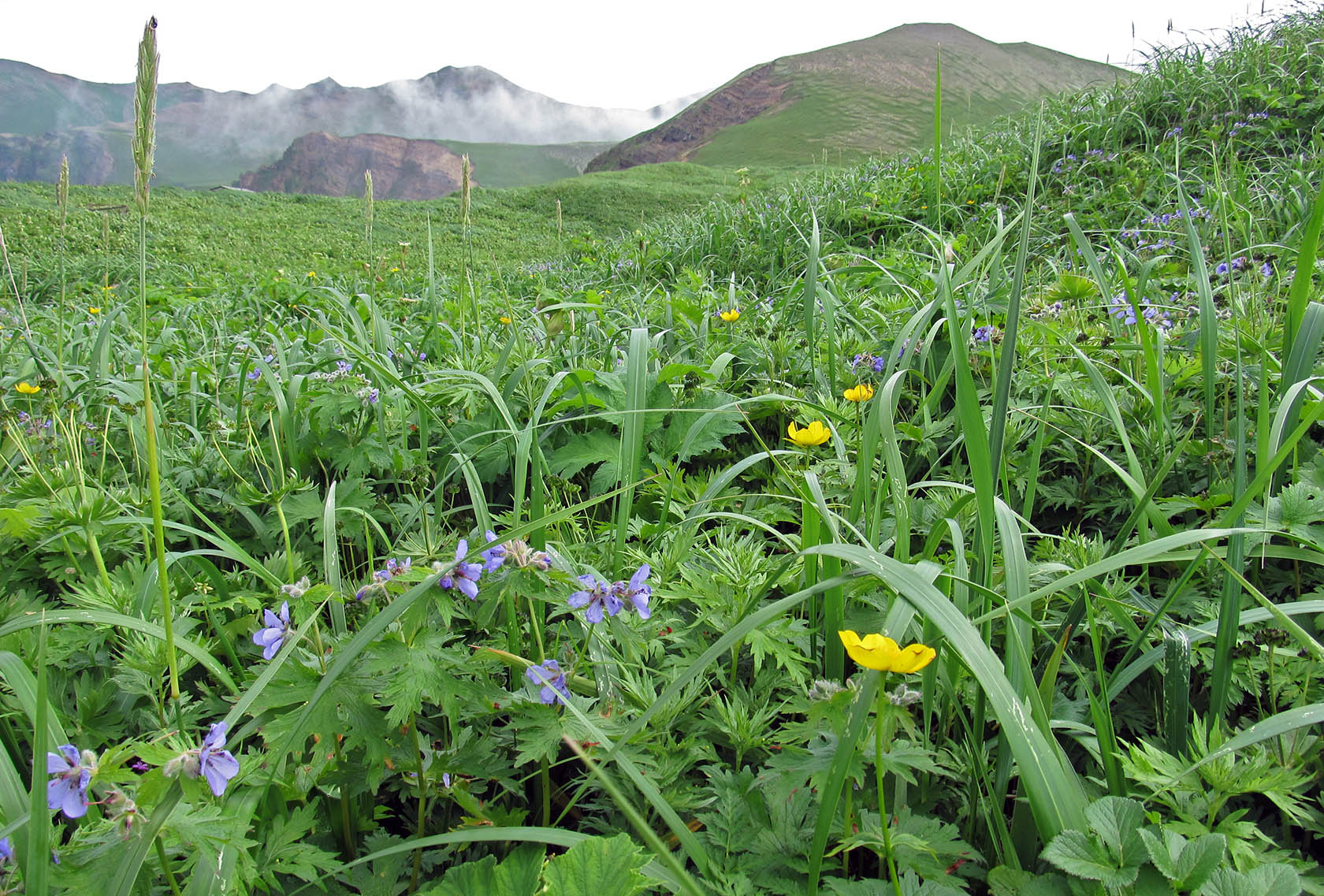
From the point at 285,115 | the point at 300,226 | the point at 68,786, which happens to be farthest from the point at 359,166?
the point at 68,786

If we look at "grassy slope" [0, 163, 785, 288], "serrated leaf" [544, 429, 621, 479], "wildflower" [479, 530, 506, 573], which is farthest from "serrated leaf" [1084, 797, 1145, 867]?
"grassy slope" [0, 163, 785, 288]

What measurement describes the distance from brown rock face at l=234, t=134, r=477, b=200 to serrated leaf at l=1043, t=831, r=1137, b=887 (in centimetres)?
10922

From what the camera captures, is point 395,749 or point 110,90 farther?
point 110,90

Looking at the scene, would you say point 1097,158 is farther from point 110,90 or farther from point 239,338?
point 110,90

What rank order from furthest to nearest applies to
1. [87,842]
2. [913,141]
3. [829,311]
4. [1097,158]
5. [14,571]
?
[913,141]
[1097,158]
[829,311]
[14,571]
[87,842]

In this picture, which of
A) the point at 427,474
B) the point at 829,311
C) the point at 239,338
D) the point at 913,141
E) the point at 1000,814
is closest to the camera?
the point at 1000,814

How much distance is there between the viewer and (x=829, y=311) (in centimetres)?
202

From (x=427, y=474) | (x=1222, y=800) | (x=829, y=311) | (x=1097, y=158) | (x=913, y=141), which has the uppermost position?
(x=913, y=141)

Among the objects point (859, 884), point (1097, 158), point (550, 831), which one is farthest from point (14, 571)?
point (1097, 158)

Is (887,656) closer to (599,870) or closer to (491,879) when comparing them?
(599,870)

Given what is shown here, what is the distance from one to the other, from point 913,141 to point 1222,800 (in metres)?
35.4

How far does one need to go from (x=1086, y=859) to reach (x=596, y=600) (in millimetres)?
588

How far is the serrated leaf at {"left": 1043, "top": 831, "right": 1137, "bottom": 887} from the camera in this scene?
0.67m

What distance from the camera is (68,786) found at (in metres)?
0.61
